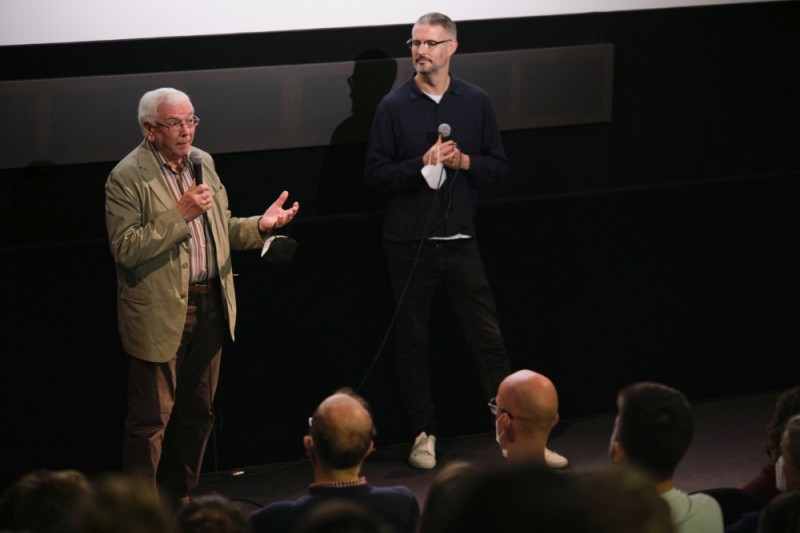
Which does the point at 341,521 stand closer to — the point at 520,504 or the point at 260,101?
the point at 520,504

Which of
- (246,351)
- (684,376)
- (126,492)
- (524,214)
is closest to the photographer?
(126,492)

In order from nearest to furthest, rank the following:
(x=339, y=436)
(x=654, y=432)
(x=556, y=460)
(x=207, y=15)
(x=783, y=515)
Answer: (x=783, y=515)
(x=654, y=432)
(x=339, y=436)
(x=207, y=15)
(x=556, y=460)

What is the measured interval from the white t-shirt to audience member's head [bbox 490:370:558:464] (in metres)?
0.65

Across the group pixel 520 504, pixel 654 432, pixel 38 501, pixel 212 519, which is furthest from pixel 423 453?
pixel 520 504

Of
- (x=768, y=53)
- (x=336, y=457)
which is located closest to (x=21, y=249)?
(x=336, y=457)

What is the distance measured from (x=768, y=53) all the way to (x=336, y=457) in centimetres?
349

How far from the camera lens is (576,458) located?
16.8 ft

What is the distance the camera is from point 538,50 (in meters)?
5.23

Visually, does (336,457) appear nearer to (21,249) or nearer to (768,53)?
(21,249)

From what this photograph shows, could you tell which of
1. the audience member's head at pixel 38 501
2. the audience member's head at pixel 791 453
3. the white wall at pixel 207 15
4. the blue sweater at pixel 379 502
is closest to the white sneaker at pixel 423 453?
the white wall at pixel 207 15

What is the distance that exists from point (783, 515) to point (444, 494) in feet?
2.39

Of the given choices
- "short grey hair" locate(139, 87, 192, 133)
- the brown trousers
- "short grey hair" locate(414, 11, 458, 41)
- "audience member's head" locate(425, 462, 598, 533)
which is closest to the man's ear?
"audience member's head" locate(425, 462, 598, 533)

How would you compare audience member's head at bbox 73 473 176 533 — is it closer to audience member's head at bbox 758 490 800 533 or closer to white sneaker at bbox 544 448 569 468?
audience member's head at bbox 758 490 800 533

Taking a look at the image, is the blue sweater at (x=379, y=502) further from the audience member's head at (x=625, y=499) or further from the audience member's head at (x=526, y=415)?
the audience member's head at (x=625, y=499)
